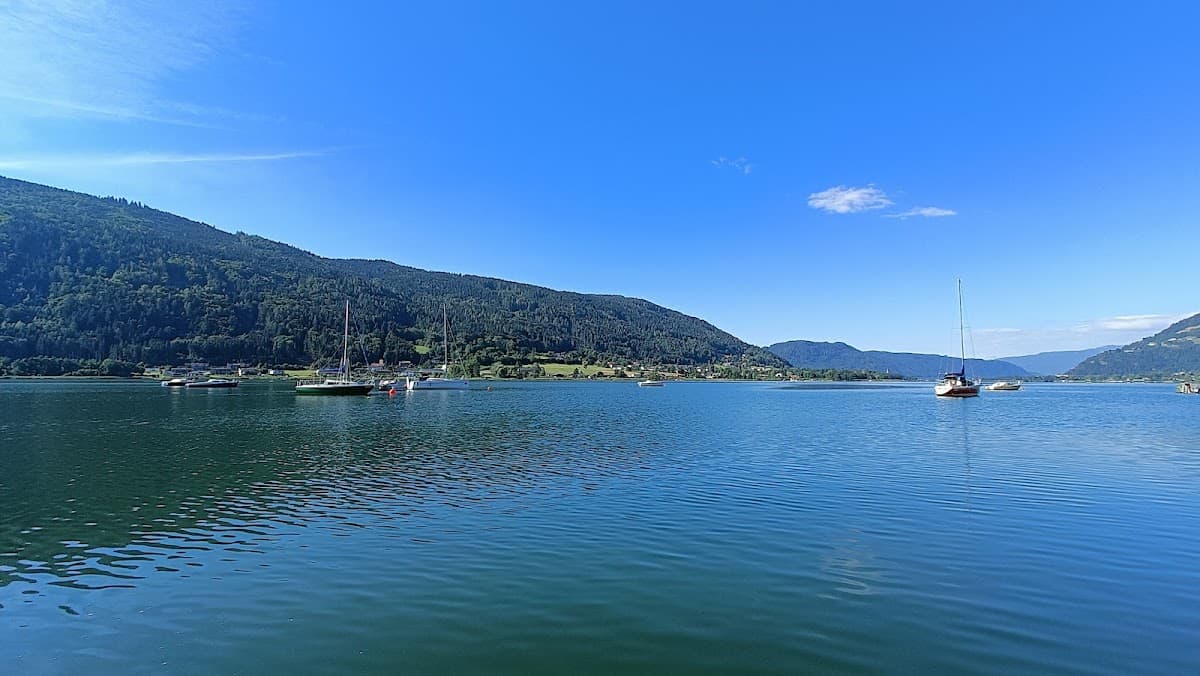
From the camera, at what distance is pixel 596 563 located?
1458 centimetres

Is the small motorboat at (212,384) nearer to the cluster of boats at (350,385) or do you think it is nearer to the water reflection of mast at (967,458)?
the cluster of boats at (350,385)

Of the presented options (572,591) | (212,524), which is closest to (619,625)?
(572,591)

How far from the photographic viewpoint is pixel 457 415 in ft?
213

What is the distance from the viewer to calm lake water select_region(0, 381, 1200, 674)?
9750mm

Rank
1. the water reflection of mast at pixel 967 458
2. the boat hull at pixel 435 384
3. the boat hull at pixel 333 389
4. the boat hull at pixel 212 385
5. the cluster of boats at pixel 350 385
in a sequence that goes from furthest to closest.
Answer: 1. the boat hull at pixel 212 385
2. the boat hull at pixel 435 384
3. the cluster of boats at pixel 350 385
4. the boat hull at pixel 333 389
5. the water reflection of mast at pixel 967 458

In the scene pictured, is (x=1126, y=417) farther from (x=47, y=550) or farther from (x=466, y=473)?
(x=47, y=550)

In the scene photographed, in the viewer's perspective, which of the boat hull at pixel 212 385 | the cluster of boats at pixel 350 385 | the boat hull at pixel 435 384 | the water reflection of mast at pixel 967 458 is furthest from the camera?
the boat hull at pixel 212 385

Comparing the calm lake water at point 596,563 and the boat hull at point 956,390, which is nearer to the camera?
the calm lake water at point 596,563

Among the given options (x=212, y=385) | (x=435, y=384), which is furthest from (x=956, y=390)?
(x=212, y=385)

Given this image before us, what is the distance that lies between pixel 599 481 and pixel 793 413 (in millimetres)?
51222

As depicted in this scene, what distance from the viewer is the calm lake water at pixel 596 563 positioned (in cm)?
975

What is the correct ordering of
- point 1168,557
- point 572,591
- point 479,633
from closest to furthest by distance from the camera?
point 479,633 → point 572,591 → point 1168,557

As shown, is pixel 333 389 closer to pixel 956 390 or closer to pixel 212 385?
pixel 212 385

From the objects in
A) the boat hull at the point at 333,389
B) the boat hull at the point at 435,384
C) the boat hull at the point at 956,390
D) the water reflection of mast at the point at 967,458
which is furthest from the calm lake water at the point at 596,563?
the boat hull at the point at 435,384
